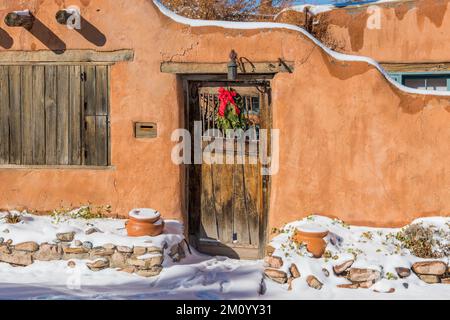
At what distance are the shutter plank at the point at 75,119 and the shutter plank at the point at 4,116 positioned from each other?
0.97 metres

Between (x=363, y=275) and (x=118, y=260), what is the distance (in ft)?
9.76

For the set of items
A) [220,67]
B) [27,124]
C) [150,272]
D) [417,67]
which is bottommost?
[150,272]

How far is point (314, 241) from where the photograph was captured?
225 inches

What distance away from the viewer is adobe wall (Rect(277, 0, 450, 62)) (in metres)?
8.55

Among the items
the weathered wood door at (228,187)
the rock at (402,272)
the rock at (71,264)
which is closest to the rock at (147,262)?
the rock at (71,264)

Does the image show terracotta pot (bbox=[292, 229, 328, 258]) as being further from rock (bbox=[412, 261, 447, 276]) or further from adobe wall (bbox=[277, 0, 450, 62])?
adobe wall (bbox=[277, 0, 450, 62])

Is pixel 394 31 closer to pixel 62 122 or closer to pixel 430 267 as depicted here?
pixel 430 267

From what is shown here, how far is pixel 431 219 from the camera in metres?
6.04

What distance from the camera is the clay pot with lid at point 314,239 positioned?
5.70 metres

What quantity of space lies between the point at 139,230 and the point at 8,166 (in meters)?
2.42

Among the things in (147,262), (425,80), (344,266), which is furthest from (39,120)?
(425,80)

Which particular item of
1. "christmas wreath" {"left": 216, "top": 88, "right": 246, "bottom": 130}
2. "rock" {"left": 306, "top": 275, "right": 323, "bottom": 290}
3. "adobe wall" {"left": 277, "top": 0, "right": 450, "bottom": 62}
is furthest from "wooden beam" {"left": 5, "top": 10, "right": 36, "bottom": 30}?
"adobe wall" {"left": 277, "top": 0, "right": 450, "bottom": 62}

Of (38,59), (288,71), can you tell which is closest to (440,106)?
(288,71)

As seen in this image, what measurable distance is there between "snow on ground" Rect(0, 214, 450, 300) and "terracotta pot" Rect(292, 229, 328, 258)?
3.4 inches
